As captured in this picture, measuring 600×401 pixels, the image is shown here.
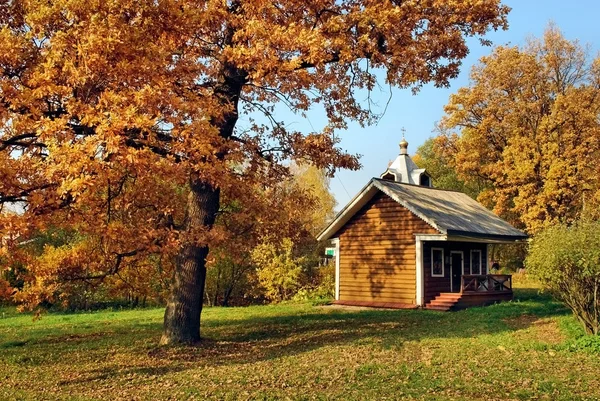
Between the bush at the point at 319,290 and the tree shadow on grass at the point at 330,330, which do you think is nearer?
the tree shadow on grass at the point at 330,330

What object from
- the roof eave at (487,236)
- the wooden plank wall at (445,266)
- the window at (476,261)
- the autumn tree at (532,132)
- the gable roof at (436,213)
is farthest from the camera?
the autumn tree at (532,132)

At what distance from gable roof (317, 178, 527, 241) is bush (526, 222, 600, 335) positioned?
7.37 m

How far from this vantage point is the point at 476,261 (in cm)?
2523

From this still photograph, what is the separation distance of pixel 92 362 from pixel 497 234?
1846 cm

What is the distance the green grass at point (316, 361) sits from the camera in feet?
27.1

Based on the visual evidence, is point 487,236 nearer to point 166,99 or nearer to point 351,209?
point 351,209

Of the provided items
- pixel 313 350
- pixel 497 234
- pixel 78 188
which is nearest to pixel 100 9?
pixel 78 188

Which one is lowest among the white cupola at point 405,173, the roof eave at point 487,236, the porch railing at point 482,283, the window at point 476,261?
the porch railing at point 482,283

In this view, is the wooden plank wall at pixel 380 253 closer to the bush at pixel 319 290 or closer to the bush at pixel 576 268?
the bush at pixel 319 290

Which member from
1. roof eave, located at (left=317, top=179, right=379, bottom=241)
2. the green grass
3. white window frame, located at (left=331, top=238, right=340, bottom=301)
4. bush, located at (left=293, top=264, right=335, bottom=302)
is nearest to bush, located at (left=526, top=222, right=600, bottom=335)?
the green grass

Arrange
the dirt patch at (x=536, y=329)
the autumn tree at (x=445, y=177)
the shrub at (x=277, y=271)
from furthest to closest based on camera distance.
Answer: the autumn tree at (x=445, y=177), the shrub at (x=277, y=271), the dirt patch at (x=536, y=329)

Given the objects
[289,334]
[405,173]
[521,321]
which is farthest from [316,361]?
[405,173]

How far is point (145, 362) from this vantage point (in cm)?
1077

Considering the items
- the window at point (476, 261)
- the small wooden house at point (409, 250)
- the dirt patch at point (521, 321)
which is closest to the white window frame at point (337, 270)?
the small wooden house at point (409, 250)
